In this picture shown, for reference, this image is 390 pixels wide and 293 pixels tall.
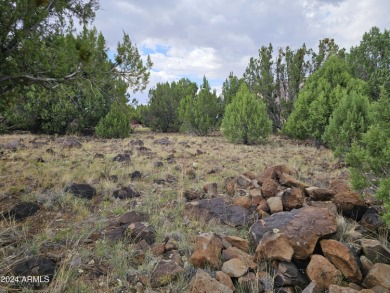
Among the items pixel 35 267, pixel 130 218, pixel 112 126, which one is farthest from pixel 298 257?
pixel 112 126

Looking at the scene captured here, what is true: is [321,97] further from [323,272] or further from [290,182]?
[323,272]

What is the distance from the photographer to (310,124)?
12.7 meters

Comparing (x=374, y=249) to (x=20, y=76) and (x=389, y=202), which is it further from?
(x=20, y=76)

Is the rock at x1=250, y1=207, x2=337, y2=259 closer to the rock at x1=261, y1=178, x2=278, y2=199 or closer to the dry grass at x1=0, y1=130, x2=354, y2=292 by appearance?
the dry grass at x1=0, y1=130, x2=354, y2=292

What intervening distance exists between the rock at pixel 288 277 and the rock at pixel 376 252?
2.65 ft

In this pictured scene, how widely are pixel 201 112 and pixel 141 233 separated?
17500mm

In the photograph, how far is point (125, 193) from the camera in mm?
5242

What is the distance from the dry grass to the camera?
301cm

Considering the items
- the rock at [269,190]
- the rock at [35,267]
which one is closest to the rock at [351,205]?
the rock at [269,190]

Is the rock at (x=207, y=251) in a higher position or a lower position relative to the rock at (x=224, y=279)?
higher

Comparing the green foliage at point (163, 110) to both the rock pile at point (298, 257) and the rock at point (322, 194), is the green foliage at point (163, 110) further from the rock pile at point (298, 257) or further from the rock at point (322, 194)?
the rock pile at point (298, 257)

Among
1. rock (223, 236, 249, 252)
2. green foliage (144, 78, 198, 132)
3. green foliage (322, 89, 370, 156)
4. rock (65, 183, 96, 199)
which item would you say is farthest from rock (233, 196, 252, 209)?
green foliage (144, 78, 198, 132)

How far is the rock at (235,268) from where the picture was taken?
→ 9.18 feet

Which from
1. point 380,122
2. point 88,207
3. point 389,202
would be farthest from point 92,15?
point 389,202
